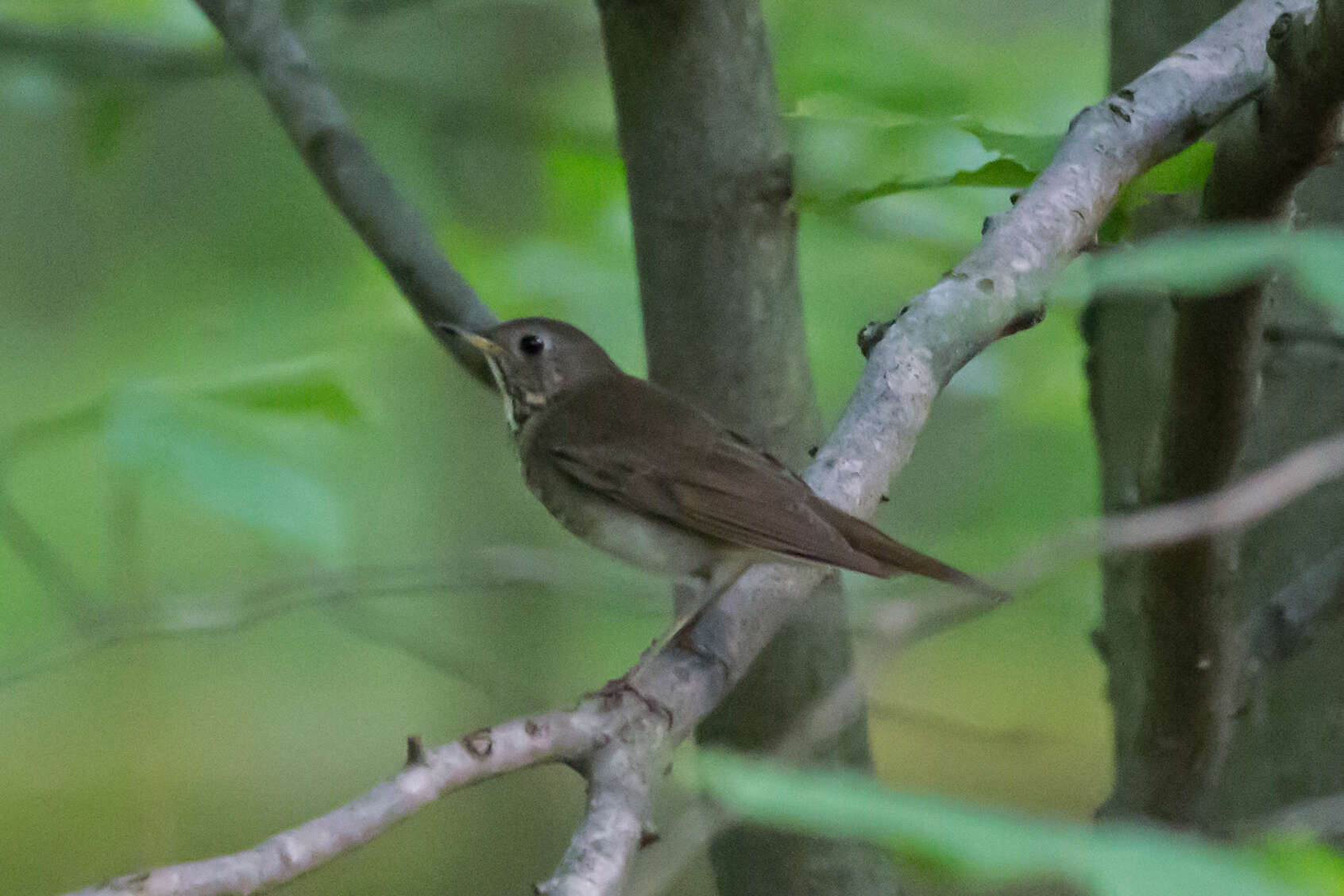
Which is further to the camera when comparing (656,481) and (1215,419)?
(656,481)

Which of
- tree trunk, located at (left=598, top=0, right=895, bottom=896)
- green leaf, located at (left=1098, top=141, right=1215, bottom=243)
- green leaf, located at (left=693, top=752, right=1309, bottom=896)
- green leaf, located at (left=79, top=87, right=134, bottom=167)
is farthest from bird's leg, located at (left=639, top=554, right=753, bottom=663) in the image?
green leaf, located at (left=79, top=87, right=134, bottom=167)

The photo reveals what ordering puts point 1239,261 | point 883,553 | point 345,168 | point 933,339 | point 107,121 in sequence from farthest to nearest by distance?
point 107,121, point 345,168, point 883,553, point 933,339, point 1239,261

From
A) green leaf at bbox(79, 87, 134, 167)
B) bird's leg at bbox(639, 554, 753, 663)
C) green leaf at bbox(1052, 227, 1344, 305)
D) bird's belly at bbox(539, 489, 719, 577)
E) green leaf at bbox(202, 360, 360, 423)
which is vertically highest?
green leaf at bbox(79, 87, 134, 167)

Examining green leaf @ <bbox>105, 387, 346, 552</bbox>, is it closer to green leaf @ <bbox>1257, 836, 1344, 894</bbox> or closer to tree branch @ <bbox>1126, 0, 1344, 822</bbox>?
tree branch @ <bbox>1126, 0, 1344, 822</bbox>

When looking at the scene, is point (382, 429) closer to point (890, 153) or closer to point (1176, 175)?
point (890, 153)

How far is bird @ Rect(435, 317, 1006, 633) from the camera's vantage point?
260cm

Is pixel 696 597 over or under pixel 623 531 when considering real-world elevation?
under

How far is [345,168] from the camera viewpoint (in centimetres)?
316

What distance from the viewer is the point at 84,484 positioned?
4559mm

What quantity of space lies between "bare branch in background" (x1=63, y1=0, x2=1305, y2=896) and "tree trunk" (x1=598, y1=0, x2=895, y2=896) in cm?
28

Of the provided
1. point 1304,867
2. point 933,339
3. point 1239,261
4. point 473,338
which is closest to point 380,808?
point 1304,867

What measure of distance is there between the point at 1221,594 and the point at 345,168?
217 cm

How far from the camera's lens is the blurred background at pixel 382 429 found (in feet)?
10.5

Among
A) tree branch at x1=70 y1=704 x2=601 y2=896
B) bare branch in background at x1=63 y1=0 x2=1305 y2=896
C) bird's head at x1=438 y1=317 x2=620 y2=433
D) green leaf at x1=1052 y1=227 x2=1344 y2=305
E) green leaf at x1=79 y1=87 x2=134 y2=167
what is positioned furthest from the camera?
green leaf at x1=79 y1=87 x2=134 y2=167
